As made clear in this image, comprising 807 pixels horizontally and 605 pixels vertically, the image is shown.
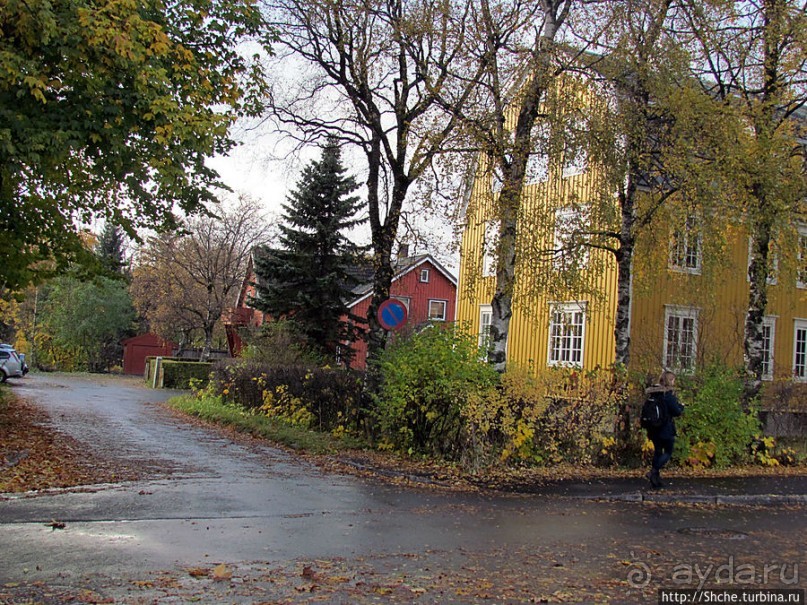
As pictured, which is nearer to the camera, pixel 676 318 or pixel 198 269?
pixel 676 318

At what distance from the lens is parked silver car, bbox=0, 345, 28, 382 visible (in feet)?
111

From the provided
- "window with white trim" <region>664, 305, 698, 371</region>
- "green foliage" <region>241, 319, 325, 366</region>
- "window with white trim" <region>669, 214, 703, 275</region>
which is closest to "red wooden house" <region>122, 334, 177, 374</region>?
"green foliage" <region>241, 319, 325, 366</region>

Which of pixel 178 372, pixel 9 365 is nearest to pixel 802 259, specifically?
pixel 178 372

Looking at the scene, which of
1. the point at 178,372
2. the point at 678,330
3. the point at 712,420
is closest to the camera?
the point at 712,420

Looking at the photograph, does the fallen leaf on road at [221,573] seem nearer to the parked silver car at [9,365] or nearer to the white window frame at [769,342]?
the white window frame at [769,342]

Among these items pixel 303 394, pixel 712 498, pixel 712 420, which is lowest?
pixel 712 498

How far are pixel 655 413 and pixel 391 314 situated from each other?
471 cm

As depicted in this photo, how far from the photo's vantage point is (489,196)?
1385cm

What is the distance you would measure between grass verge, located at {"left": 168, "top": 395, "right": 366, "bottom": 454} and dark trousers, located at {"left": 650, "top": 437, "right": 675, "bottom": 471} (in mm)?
5282

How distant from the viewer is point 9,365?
35.8 m

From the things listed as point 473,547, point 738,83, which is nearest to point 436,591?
point 473,547

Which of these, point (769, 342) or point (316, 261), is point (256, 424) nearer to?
point (316, 261)

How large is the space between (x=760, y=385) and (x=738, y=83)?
6273 millimetres

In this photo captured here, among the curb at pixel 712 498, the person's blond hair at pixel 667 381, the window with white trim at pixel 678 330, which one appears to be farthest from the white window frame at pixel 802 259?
the curb at pixel 712 498
